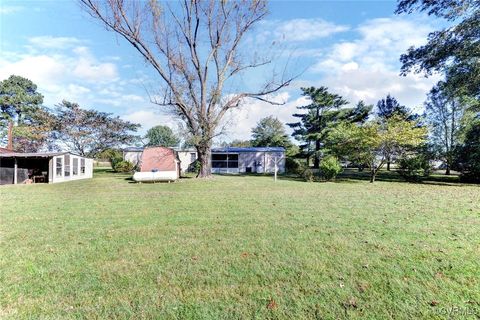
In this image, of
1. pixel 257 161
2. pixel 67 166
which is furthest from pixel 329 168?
pixel 67 166

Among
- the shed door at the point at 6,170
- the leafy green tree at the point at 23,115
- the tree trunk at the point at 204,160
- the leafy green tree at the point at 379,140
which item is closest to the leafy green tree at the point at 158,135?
the leafy green tree at the point at 23,115

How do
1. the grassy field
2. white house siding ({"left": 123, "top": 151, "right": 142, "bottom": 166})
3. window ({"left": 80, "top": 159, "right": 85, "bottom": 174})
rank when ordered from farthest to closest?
1. white house siding ({"left": 123, "top": 151, "right": 142, "bottom": 166})
2. window ({"left": 80, "top": 159, "right": 85, "bottom": 174})
3. the grassy field

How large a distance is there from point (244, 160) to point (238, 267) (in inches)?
998

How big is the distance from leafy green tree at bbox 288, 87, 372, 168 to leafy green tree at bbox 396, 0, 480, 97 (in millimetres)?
14117

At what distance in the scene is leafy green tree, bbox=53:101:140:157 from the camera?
91.6 ft

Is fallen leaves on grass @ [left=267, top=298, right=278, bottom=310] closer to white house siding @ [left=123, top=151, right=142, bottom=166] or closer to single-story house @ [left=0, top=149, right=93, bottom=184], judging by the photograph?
single-story house @ [left=0, top=149, right=93, bottom=184]

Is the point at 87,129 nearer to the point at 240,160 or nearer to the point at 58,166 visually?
the point at 58,166

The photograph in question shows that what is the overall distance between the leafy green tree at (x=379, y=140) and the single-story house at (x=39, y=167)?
18.7 meters

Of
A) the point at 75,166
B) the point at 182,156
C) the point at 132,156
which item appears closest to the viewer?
the point at 75,166

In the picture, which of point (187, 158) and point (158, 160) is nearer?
point (158, 160)

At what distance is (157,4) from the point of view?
16141 mm

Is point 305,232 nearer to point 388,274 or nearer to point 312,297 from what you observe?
point 388,274

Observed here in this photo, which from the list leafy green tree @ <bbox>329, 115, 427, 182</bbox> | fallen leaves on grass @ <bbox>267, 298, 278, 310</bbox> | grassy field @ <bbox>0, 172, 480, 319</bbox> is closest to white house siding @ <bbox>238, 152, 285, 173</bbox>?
leafy green tree @ <bbox>329, 115, 427, 182</bbox>

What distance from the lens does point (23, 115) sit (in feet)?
105
